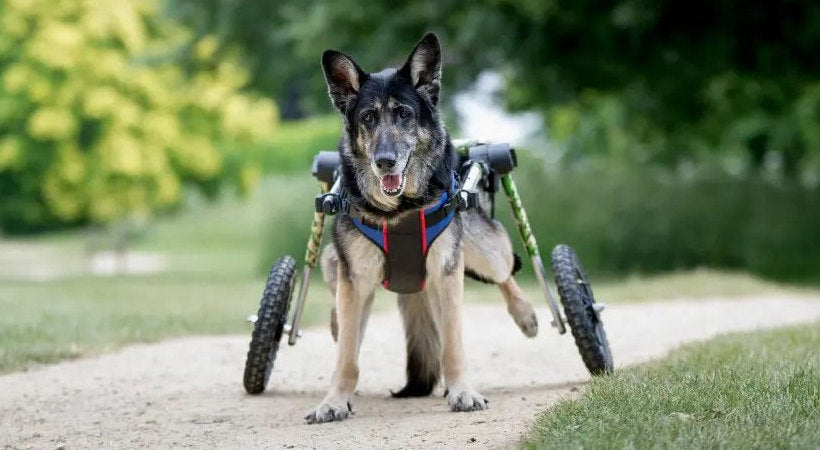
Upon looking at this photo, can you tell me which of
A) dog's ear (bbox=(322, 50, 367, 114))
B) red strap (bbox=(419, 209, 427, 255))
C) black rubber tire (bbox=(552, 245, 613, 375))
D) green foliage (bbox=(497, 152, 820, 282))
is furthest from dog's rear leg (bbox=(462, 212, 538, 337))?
green foliage (bbox=(497, 152, 820, 282))

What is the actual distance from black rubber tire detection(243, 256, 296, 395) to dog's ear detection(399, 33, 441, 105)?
5.47ft

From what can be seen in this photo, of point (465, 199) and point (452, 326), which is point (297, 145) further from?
point (465, 199)

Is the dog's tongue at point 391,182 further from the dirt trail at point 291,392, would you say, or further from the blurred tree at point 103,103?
the blurred tree at point 103,103

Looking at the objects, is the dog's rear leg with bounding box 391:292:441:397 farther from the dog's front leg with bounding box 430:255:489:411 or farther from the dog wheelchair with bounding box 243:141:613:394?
Answer: the dog wheelchair with bounding box 243:141:613:394

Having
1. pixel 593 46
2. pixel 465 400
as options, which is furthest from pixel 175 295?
pixel 465 400

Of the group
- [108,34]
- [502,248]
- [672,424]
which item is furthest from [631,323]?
[108,34]

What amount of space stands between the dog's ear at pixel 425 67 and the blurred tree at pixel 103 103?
19586mm

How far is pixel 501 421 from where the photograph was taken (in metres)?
6.54

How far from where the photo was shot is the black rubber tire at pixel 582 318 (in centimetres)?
748

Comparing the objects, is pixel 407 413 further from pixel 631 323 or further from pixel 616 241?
pixel 616 241

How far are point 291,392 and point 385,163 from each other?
2443mm

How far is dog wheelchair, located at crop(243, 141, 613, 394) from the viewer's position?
753 centimetres

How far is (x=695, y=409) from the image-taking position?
240 inches

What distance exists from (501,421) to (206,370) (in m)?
3.52
